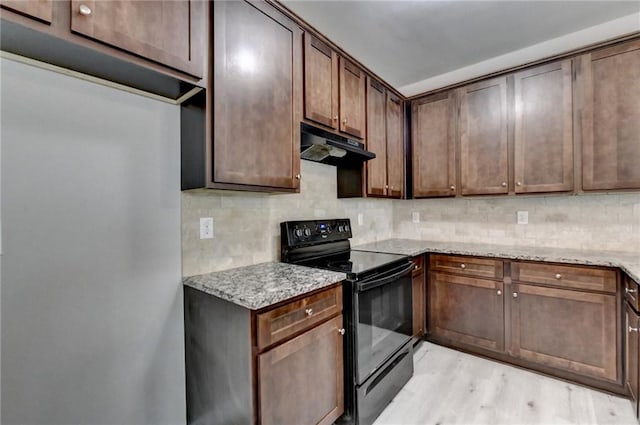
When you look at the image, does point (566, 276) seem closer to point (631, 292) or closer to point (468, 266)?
point (631, 292)

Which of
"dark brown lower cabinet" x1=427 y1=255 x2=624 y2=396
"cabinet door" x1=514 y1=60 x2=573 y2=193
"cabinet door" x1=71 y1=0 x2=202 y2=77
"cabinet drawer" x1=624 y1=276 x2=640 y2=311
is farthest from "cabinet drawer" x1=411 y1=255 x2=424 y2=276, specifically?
"cabinet door" x1=71 y1=0 x2=202 y2=77

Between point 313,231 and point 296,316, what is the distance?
2.97ft

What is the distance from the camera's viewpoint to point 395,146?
Result: 2832 mm

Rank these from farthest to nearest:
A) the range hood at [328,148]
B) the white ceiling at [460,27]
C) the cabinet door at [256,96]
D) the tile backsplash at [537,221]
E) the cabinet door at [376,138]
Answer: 1. the cabinet door at [376,138]
2. the tile backsplash at [537,221]
3. the white ceiling at [460,27]
4. the range hood at [328,148]
5. the cabinet door at [256,96]

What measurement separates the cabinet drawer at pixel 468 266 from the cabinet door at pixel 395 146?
72 cm

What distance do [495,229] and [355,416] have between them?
211 centimetres

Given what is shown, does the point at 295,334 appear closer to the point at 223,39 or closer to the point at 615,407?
the point at 223,39

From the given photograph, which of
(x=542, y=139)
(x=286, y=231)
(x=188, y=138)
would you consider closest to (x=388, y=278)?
(x=286, y=231)

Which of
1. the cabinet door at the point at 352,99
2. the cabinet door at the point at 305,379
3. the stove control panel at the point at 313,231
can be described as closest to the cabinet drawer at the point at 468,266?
the stove control panel at the point at 313,231

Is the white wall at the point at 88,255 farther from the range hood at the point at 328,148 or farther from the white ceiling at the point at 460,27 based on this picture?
the white ceiling at the point at 460,27

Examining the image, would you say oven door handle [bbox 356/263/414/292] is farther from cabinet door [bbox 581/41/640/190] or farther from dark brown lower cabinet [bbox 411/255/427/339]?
cabinet door [bbox 581/41/640/190]

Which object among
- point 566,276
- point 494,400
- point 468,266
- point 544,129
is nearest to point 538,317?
point 566,276

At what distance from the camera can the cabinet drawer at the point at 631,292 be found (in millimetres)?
1616

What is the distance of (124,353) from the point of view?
4.45 ft
